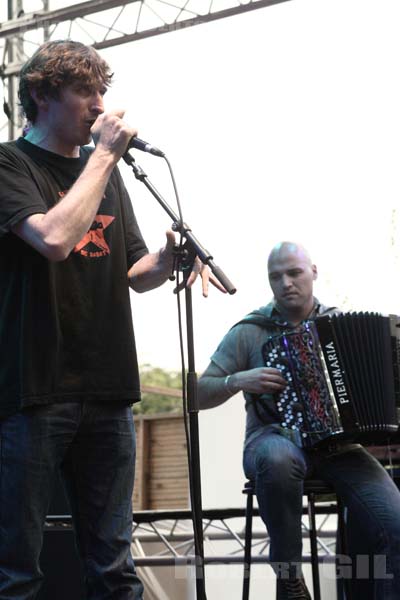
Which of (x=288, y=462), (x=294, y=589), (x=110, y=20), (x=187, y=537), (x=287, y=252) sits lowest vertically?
(x=187, y=537)

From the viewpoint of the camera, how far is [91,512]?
198 cm

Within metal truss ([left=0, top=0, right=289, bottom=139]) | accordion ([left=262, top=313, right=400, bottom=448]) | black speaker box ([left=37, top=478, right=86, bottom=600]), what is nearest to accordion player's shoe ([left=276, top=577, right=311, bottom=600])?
accordion ([left=262, top=313, right=400, bottom=448])

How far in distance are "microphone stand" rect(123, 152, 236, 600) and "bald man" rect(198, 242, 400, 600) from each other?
1142mm

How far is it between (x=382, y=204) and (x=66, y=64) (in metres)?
7.70

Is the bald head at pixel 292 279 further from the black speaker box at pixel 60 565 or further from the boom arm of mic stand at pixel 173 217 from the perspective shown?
the boom arm of mic stand at pixel 173 217

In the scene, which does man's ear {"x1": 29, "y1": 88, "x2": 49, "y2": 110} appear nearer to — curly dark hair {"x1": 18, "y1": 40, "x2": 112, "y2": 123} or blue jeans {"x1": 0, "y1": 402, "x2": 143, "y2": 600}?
curly dark hair {"x1": 18, "y1": 40, "x2": 112, "y2": 123}

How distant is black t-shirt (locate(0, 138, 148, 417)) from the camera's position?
1928 mm

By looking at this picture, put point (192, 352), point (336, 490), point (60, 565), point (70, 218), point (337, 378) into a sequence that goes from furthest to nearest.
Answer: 1. point (60, 565)
2. point (336, 490)
3. point (337, 378)
4. point (192, 352)
5. point (70, 218)

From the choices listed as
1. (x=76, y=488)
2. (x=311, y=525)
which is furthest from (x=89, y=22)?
(x=76, y=488)

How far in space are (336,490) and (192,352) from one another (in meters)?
1.47

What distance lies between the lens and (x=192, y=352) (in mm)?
1985

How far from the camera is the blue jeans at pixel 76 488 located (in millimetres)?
1856

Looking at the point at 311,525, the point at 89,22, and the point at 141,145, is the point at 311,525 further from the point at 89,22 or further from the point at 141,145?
the point at 89,22

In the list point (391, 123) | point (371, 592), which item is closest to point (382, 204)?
point (391, 123)
